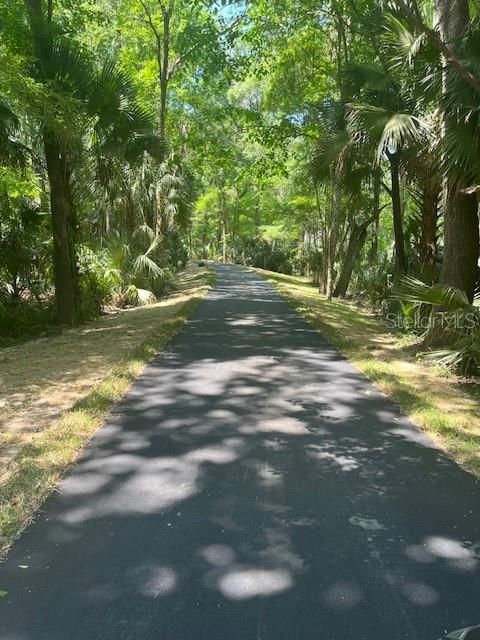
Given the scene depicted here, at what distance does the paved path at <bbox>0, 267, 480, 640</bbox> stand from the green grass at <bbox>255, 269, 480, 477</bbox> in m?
0.24

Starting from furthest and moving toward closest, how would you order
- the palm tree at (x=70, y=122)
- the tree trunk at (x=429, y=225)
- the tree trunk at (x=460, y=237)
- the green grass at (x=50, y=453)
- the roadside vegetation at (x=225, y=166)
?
the tree trunk at (x=429, y=225) < the palm tree at (x=70, y=122) < the tree trunk at (x=460, y=237) < the roadside vegetation at (x=225, y=166) < the green grass at (x=50, y=453)

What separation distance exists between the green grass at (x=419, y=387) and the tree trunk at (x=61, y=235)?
5178mm

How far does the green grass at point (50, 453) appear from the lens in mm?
3549

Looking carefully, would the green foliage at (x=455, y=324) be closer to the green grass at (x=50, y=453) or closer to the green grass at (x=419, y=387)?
the green grass at (x=419, y=387)

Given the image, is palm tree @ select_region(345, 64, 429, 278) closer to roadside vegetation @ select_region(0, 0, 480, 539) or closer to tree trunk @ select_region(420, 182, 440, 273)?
roadside vegetation @ select_region(0, 0, 480, 539)

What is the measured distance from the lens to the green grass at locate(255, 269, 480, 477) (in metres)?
5.01

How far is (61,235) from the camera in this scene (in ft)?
39.3

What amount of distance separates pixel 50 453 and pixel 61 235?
833 centimetres

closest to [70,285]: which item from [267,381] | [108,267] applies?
[108,267]

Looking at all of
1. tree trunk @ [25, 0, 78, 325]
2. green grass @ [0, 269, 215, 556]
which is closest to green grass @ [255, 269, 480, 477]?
green grass @ [0, 269, 215, 556]

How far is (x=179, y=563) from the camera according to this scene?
3043 millimetres

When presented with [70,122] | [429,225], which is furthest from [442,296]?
[70,122]

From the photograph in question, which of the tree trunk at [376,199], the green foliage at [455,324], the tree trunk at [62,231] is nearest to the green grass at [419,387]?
the green foliage at [455,324]

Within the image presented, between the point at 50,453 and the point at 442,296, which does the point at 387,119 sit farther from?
the point at 50,453
